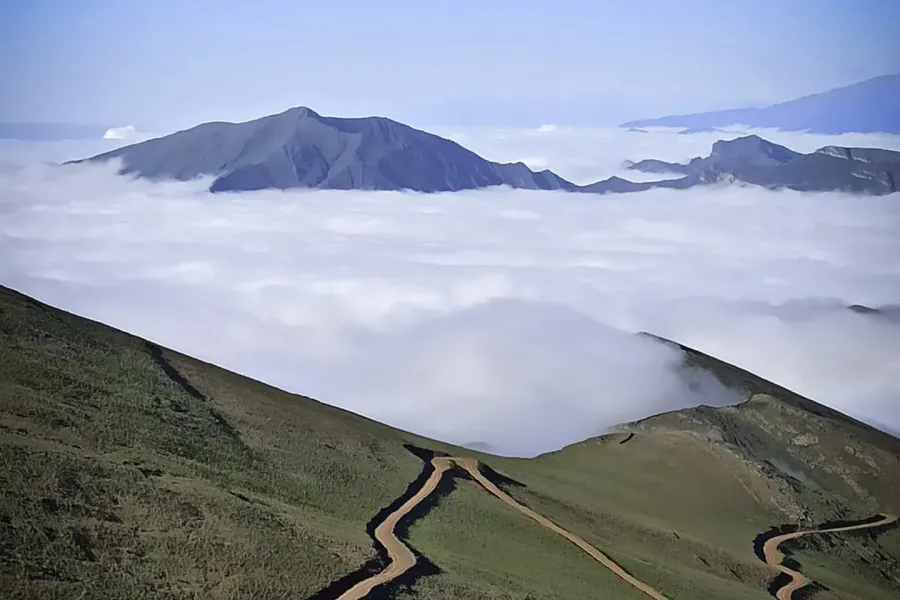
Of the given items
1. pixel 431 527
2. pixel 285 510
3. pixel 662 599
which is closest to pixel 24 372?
pixel 285 510

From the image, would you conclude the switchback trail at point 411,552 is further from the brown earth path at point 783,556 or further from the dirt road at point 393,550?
the brown earth path at point 783,556

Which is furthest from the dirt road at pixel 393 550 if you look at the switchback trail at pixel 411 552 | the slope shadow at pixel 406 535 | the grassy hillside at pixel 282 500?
the grassy hillside at pixel 282 500

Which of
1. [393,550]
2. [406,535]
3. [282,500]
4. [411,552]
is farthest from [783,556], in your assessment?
[282,500]

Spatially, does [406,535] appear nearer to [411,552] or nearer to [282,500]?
[411,552]

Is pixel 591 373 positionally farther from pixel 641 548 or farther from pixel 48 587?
pixel 48 587

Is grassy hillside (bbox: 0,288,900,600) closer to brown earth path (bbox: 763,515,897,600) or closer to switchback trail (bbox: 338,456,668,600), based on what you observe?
switchback trail (bbox: 338,456,668,600)

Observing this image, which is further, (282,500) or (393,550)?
(282,500)

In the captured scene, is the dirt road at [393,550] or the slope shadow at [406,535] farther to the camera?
the dirt road at [393,550]
